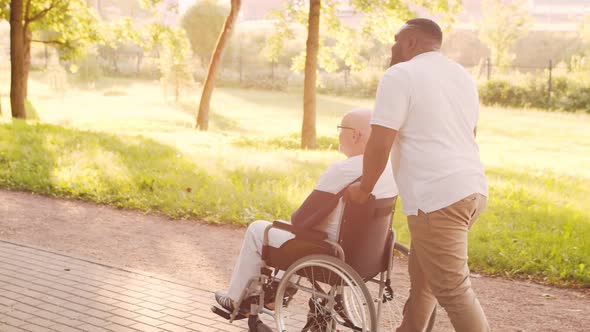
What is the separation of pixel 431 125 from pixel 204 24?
53.9 meters

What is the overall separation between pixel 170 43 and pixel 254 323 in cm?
2197

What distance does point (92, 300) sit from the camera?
17.7 ft

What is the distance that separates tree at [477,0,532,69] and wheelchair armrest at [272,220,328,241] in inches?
1746

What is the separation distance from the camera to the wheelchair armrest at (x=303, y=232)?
4051 mm

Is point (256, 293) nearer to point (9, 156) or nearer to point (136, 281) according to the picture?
point (136, 281)

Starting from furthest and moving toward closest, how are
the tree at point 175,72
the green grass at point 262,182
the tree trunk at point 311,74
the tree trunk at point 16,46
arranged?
the tree at point 175,72
the tree trunk at point 16,46
the tree trunk at point 311,74
the green grass at point 262,182

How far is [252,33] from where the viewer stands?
208ft

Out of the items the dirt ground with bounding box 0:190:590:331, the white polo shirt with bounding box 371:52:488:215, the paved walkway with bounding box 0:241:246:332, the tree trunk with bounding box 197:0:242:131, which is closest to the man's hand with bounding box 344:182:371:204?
the white polo shirt with bounding box 371:52:488:215

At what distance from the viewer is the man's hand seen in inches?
145

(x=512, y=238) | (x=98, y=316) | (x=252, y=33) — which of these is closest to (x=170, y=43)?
(x=512, y=238)

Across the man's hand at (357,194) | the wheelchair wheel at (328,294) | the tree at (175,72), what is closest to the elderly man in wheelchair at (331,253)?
the wheelchair wheel at (328,294)

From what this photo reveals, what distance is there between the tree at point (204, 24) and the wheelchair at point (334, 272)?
2060 inches

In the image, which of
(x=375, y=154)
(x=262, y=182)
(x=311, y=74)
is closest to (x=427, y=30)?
(x=375, y=154)

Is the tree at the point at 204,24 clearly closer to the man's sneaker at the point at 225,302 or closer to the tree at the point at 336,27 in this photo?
the tree at the point at 336,27
